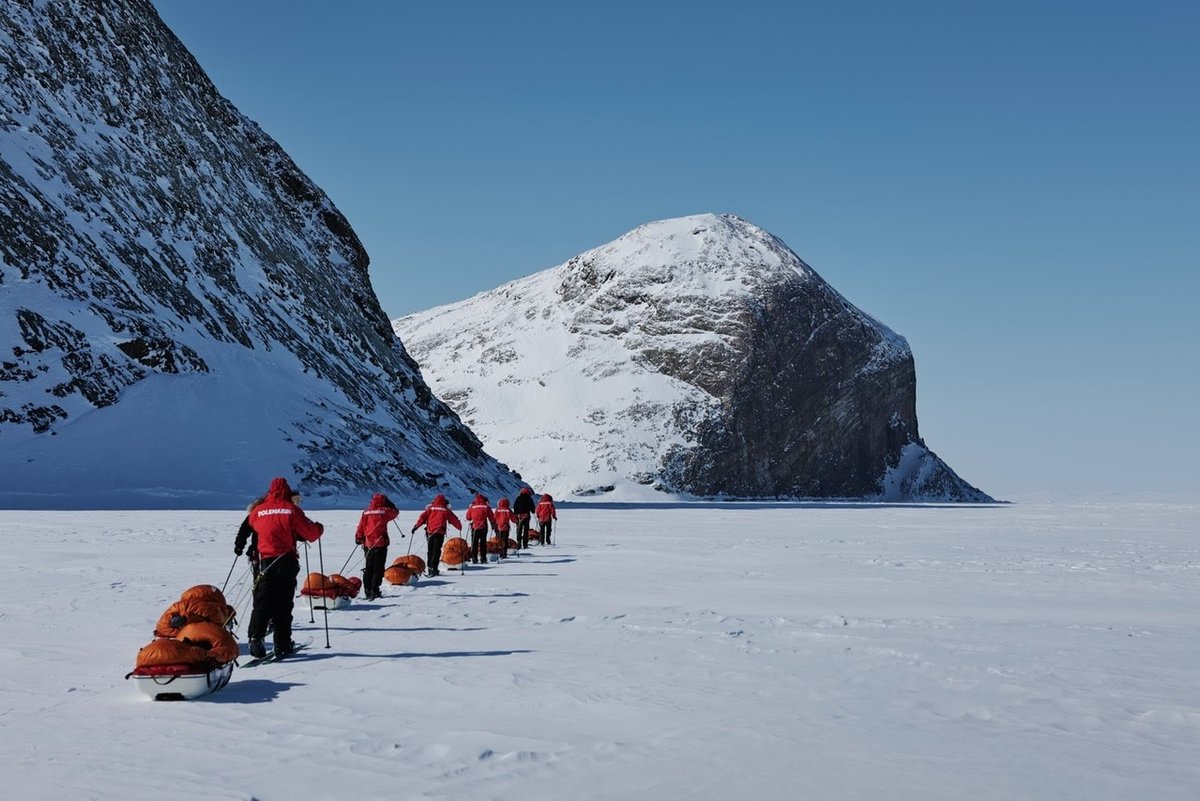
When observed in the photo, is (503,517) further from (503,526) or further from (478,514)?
(478,514)

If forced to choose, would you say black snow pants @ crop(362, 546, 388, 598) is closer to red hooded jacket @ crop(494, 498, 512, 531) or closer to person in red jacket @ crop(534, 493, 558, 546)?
red hooded jacket @ crop(494, 498, 512, 531)

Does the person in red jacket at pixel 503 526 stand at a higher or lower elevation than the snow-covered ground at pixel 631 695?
higher

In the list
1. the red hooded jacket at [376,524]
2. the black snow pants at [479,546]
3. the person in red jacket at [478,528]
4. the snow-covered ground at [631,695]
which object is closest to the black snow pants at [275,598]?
the snow-covered ground at [631,695]

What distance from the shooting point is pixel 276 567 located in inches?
449

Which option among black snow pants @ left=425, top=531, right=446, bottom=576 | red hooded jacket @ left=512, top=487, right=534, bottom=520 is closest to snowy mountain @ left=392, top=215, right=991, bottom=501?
red hooded jacket @ left=512, top=487, right=534, bottom=520

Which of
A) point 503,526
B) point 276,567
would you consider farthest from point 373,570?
point 503,526

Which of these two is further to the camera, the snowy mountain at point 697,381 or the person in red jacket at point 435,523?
the snowy mountain at point 697,381

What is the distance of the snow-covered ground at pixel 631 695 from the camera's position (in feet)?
22.5

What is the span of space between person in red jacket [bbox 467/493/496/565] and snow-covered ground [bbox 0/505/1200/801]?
3.77 m

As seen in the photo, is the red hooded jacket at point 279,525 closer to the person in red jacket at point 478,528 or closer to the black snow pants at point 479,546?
the person in red jacket at point 478,528

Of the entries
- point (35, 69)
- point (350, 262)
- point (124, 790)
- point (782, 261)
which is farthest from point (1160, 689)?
point (782, 261)

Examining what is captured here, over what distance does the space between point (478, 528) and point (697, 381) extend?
367 ft

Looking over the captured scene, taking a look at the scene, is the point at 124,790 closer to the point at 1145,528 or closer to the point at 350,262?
the point at 1145,528

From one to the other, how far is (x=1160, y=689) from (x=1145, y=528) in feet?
145
